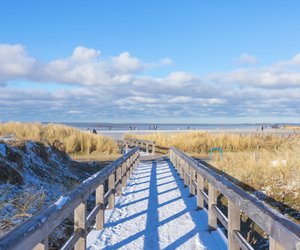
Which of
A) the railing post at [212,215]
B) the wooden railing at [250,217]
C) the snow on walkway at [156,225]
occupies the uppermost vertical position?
the wooden railing at [250,217]

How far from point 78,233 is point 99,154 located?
71.1 feet

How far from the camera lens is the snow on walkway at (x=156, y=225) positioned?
5.55m

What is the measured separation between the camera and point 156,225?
21.7ft

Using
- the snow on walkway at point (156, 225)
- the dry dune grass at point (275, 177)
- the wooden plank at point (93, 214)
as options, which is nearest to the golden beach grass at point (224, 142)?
the dry dune grass at point (275, 177)

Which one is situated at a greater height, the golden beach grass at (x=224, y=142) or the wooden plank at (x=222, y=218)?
the golden beach grass at (x=224, y=142)

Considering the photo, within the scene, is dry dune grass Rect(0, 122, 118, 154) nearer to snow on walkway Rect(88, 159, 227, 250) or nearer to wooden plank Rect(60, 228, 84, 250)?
snow on walkway Rect(88, 159, 227, 250)

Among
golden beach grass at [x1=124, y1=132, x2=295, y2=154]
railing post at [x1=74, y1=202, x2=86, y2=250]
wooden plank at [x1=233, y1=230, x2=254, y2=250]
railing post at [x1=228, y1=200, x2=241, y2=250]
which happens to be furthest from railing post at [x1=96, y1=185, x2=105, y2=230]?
golden beach grass at [x1=124, y1=132, x2=295, y2=154]

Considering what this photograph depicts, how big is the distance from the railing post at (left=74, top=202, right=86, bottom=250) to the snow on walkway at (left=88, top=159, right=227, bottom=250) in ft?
1.73

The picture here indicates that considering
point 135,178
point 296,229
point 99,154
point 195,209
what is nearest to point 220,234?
point 195,209

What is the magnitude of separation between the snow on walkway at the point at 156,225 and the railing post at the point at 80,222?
53cm

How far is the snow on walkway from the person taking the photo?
218 inches

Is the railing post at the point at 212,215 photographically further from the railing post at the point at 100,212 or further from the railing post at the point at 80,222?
the railing post at the point at 80,222

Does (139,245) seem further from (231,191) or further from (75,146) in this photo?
(75,146)

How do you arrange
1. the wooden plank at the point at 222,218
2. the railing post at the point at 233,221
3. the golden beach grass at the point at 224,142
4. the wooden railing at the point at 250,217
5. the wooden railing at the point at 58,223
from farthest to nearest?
the golden beach grass at the point at 224,142 < the wooden plank at the point at 222,218 < the railing post at the point at 233,221 < the wooden railing at the point at 250,217 < the wooden railing at the point at 58,223
